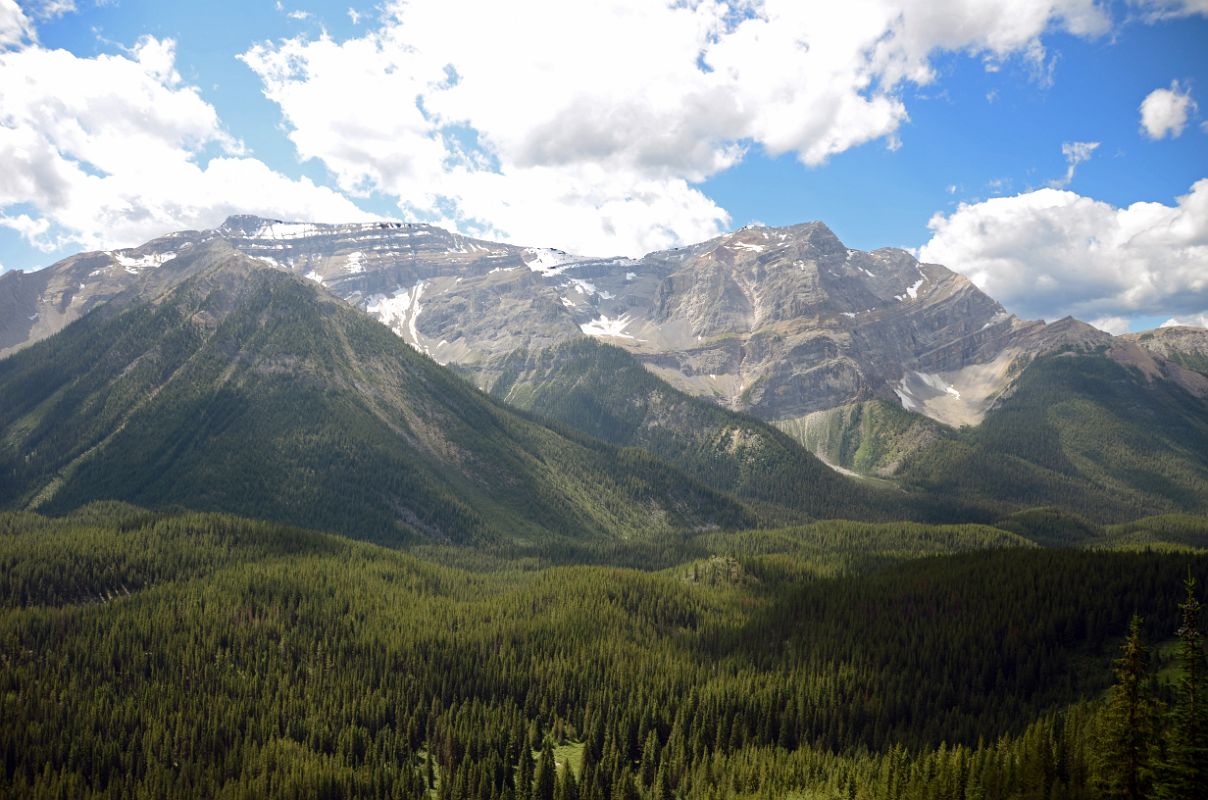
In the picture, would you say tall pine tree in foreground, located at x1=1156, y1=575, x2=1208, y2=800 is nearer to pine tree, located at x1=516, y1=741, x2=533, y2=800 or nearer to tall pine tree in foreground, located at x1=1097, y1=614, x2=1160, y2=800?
tall pine tree in foreground, located at x1=1097, y1=614, x2=1160, y2=800

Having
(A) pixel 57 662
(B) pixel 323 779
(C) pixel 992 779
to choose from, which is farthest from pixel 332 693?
(C) pixel 992 779

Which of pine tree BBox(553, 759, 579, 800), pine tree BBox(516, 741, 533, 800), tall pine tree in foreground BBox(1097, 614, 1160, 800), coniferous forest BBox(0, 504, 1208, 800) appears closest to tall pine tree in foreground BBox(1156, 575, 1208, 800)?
tall pine tree in foreground BBox(1097, 614, 1160, 800)

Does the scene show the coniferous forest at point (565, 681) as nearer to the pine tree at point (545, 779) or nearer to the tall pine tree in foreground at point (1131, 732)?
the pine tree at point (545, 779)

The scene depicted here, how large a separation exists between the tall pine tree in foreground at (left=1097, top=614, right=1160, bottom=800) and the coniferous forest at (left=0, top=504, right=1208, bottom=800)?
19.2m

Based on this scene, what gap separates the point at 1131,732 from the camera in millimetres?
56031

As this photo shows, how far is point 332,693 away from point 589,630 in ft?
165

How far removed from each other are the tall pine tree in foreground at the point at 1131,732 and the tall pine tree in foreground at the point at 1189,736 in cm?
179

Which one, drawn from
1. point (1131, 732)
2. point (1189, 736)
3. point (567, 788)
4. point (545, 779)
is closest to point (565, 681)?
point (545, 779)

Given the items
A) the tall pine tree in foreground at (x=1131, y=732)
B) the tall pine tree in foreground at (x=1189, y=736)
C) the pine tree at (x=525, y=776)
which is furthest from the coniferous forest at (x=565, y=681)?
the tall pine tree in foreground at (x=1189, y=736)

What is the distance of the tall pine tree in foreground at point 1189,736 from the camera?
5178cm

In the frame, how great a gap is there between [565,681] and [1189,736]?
10754 centimetres

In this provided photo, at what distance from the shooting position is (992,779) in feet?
266

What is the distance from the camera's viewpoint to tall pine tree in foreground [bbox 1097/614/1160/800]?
5503cm

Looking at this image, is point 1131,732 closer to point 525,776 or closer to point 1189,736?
point 1189,736
